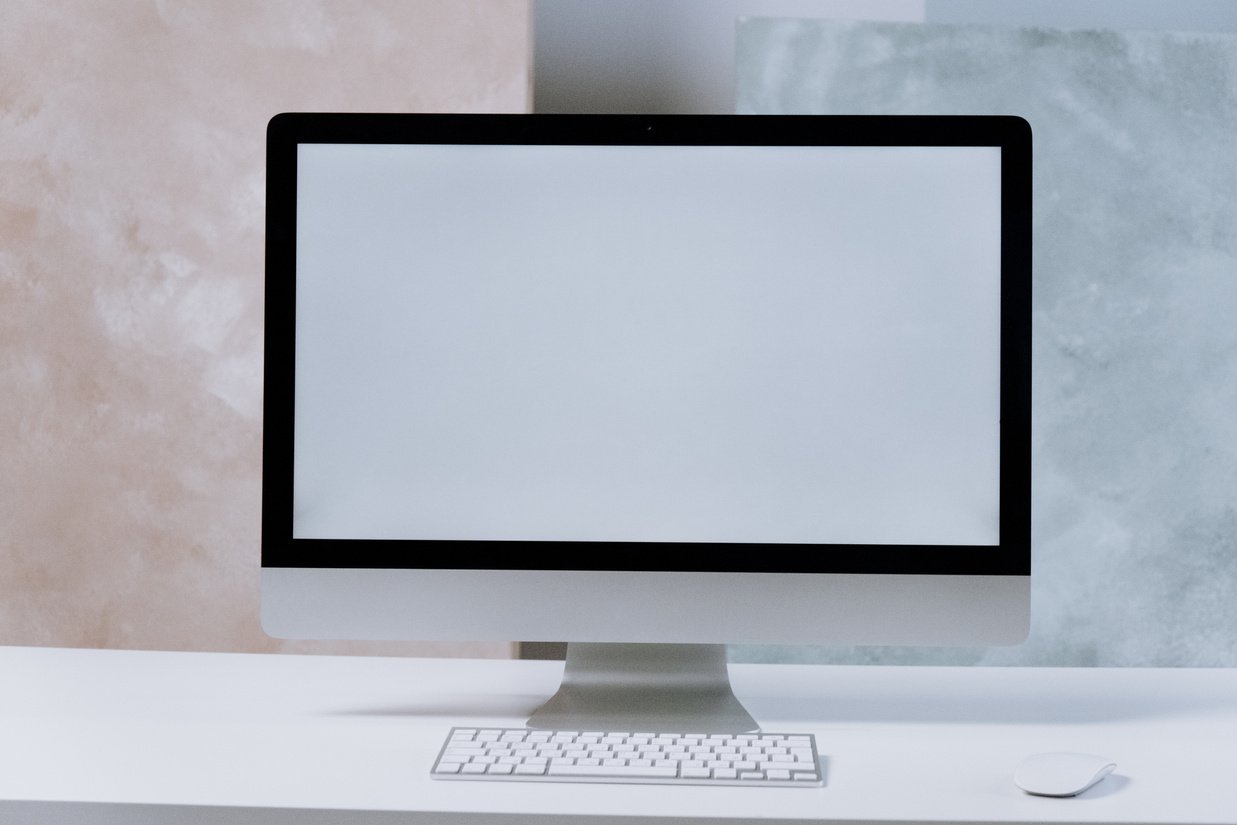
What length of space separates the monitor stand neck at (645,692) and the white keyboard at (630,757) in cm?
8

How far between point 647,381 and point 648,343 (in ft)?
0.11

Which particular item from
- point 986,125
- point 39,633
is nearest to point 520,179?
point 986,125

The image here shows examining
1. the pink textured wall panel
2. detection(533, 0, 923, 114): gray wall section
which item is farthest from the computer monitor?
detection(533, 0, 923, 114): gray wall section

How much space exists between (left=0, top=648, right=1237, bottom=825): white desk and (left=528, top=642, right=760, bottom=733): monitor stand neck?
5 centimetres

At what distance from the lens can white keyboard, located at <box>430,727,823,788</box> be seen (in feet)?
2.37

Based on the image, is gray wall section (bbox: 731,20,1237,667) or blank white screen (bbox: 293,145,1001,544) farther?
gray wall section (bbox: 731,20,1237,667)

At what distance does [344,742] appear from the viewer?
85 cm

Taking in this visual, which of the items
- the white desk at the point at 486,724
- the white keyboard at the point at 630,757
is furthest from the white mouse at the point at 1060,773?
the white keyboard at the point at 630,757

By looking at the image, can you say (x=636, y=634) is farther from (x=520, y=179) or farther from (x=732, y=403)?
(x=520, y=179)

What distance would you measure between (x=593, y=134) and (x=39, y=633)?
3.84ft

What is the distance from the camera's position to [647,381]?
92 centimetres

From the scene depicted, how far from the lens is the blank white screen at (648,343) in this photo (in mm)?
914

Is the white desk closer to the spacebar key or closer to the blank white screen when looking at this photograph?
the spacebar key

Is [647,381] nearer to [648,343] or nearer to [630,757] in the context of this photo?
[648,343]
